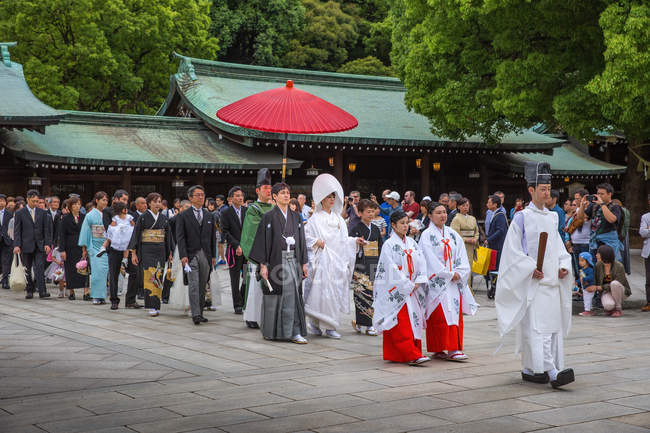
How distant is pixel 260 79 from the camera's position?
1024 inches

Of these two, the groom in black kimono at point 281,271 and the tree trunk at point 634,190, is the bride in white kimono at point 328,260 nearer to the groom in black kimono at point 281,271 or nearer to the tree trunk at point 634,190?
the groom in black kimono at point 281,271

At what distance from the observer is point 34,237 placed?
1286 centimetres

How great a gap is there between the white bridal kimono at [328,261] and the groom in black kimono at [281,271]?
0.82ft

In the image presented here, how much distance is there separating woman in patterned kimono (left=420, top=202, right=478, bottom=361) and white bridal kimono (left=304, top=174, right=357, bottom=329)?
5.40ft

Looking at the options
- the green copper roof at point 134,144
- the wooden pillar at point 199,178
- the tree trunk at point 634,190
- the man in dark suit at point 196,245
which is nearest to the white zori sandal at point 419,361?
the man in dark suit at point 196,245

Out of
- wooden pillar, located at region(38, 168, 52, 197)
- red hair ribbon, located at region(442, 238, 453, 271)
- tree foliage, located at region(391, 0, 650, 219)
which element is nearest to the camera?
red hair ribbon, located at region(442, 238, 453, 271)

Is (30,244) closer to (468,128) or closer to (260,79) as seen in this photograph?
(468,128)

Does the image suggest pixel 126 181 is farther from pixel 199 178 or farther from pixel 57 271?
pixel 57 271

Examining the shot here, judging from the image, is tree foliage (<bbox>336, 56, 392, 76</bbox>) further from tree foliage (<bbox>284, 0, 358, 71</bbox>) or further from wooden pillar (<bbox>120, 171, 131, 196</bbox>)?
wooden pillar (<bbox>120, 171, 131, 196</bbox>)

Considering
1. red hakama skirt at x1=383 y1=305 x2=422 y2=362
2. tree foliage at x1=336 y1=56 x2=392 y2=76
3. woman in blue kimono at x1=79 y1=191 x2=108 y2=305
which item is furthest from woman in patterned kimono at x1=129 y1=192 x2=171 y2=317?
tree foliage at x1=336 y1=56 x2=392 y2=76

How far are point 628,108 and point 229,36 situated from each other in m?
24.9

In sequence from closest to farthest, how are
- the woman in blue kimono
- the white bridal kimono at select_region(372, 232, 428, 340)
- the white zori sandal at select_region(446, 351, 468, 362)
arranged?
the white bridal kimono at select_region(372, 232, 428, 340)
the white zori sandal at select_region(446, 351, 468, 362)
the woman in blue kimono

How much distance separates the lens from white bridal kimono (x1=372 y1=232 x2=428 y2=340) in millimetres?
7035

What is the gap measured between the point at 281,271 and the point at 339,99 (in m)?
17.9
